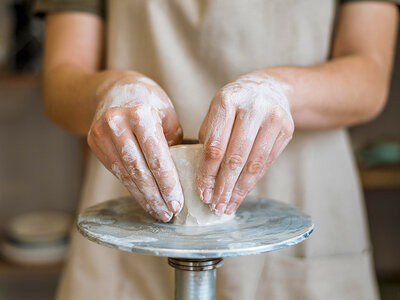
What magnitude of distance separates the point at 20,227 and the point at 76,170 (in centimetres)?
32

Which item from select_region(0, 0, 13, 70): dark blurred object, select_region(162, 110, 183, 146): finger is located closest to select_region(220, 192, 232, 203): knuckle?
select_region(162, 110, 183, 146): finger

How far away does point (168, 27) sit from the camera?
34.9 inches

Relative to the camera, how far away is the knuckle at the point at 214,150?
1.88 feet

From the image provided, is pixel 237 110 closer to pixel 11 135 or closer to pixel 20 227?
pixel 20 227

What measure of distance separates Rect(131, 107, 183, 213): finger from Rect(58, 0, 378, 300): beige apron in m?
0.29

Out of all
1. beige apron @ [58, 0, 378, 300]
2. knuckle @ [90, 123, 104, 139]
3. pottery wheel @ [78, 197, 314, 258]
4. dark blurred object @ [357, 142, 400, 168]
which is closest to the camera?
pottery wheel @ [78, 197, 314, 258]

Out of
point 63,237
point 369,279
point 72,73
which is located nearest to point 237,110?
point 72,73

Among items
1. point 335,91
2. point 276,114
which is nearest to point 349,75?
point 335,91

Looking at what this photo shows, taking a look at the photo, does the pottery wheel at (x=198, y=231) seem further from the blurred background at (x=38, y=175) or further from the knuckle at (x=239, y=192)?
the blurred background at (x=38, y=175)

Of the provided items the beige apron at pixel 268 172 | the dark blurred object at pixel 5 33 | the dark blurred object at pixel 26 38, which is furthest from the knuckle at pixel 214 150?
the dark blurred object at pixel 5 33

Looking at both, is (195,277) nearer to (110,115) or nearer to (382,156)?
(110,115)

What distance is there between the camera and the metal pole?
0.56 m

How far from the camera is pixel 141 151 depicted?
0.59 meters

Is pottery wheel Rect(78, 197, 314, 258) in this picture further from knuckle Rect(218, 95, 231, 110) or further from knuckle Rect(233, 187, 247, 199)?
knuckle Rect(218, 95, 231, 110)
